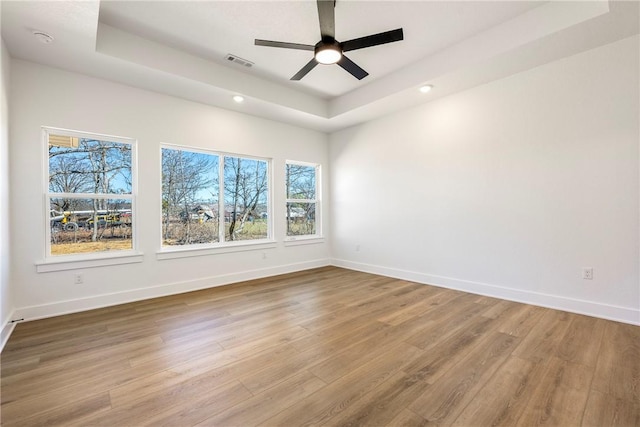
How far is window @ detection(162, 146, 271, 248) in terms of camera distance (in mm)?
4230

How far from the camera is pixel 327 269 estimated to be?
569cm

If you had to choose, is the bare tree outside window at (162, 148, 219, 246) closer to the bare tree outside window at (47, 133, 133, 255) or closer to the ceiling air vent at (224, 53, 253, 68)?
the bare tree outside window at (47, 133, 133, 255)

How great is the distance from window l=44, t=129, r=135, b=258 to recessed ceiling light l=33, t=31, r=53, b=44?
996mm

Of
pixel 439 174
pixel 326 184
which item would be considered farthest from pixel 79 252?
pixel 439 174

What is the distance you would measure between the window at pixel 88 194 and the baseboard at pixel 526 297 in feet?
13.5

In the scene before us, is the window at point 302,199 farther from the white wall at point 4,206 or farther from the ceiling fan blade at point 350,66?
the white wall at point 4,206

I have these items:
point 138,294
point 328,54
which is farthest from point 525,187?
point 138,294

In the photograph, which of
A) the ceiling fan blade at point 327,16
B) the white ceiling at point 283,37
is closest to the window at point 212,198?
the white ceiling at point 283,37

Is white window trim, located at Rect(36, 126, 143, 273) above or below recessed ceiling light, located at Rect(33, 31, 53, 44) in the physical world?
below

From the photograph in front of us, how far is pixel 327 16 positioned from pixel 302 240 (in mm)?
3990

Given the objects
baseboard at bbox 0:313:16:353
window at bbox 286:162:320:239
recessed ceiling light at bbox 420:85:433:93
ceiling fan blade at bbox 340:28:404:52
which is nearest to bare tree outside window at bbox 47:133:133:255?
baseboard at bbox 0:313:16:353

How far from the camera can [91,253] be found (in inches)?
141

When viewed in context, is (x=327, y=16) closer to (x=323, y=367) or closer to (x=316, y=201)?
(x=323, y=367)

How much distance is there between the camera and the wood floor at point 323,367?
165 centimetres
